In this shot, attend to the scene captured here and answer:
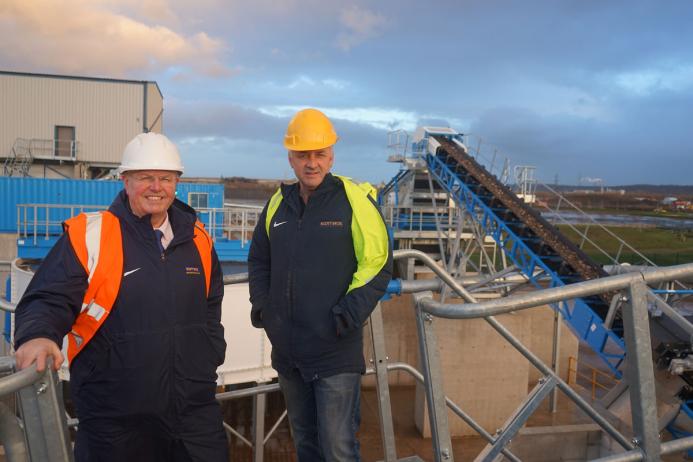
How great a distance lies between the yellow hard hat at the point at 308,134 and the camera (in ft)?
8.81

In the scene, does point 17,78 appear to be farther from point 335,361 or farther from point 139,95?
point 335,361

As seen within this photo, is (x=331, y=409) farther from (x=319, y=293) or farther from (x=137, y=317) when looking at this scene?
(x=137, y=317)

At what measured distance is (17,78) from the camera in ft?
74.2

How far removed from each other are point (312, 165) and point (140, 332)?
42.8 inches

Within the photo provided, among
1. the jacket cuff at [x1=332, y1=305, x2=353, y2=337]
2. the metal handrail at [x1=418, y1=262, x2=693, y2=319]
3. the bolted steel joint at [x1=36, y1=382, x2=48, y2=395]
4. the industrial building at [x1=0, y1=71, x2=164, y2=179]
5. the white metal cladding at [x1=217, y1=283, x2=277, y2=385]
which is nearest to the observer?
the bolted steel joint at [x1=36, y1=382, x2=48, y2=395]

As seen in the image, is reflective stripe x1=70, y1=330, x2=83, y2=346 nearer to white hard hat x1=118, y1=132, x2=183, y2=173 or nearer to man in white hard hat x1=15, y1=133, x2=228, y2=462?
man in white hard hat x1=15, y1=133, x2=228, y2=462

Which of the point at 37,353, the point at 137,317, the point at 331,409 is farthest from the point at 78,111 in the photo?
the point at 37,353

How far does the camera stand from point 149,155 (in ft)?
8.34

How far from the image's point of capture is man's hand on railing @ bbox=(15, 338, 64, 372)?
69.9 inches

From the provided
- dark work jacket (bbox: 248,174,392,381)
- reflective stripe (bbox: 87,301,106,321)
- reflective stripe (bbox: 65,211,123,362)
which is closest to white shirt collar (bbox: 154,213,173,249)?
reflective stripe (bbox: 65,211,123,362)

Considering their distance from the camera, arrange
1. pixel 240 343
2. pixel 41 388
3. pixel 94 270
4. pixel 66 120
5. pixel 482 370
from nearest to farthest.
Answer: pixel 41 388, pixel 94 270, pixel 240 343, pixel 482 370, pixel 66 120

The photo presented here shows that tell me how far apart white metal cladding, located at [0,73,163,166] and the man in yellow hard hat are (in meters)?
22.5

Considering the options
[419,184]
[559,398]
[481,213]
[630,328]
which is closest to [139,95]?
[419,184]

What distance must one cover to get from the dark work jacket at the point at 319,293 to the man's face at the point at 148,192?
57cm
